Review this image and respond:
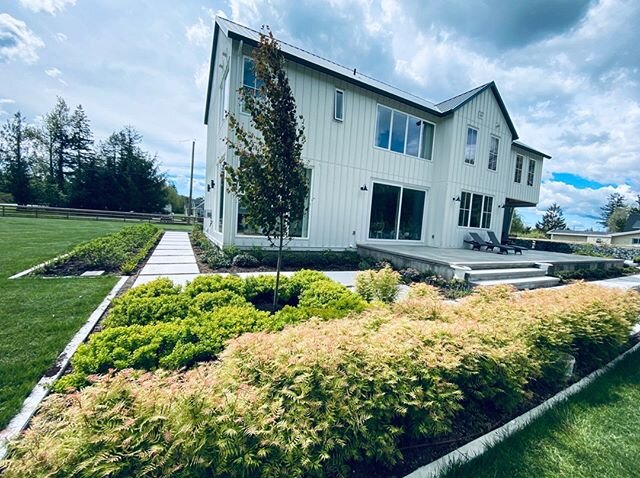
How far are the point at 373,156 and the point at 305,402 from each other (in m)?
9.85

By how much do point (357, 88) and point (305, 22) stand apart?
291 cm

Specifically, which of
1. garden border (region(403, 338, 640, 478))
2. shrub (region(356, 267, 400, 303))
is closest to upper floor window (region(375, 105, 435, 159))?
shrub (region(356, 267, 400, 303))

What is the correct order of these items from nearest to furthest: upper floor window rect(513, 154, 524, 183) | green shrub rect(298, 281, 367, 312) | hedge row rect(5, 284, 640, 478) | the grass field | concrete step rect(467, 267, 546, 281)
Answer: hedge row rect(5, 284, 640, 478) → the grass field → green shrub rect(298, 281, 367, 312) → concrete step rect(467, 267, 546, 281) → upper floor window rect(513, 154, 524, 183)

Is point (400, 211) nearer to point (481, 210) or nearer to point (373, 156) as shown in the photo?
point (373, 156)

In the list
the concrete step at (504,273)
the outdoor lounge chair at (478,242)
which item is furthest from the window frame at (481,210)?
the concrete step at (504,273)

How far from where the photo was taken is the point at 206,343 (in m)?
2.69

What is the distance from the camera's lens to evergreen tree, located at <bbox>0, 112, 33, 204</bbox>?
29.8 m

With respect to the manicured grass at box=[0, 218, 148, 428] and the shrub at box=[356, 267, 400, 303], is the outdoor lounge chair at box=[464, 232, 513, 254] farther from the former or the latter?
the manicured grass at box=[0, 218, 148, 428]

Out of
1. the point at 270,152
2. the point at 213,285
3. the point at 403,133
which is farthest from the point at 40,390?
the point at 403,133

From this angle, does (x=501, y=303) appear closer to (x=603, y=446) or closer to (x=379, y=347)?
(x=603, y=446)

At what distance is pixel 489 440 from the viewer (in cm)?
212

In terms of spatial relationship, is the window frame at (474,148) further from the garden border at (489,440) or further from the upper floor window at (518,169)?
the garden border at (489,440)

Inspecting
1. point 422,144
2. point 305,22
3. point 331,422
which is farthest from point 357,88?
point 331,422

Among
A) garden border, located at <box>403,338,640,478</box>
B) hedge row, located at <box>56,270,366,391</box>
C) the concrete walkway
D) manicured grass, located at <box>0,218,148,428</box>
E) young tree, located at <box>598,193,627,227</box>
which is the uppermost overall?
young tree, located at <box>598,193,627,227</box>
